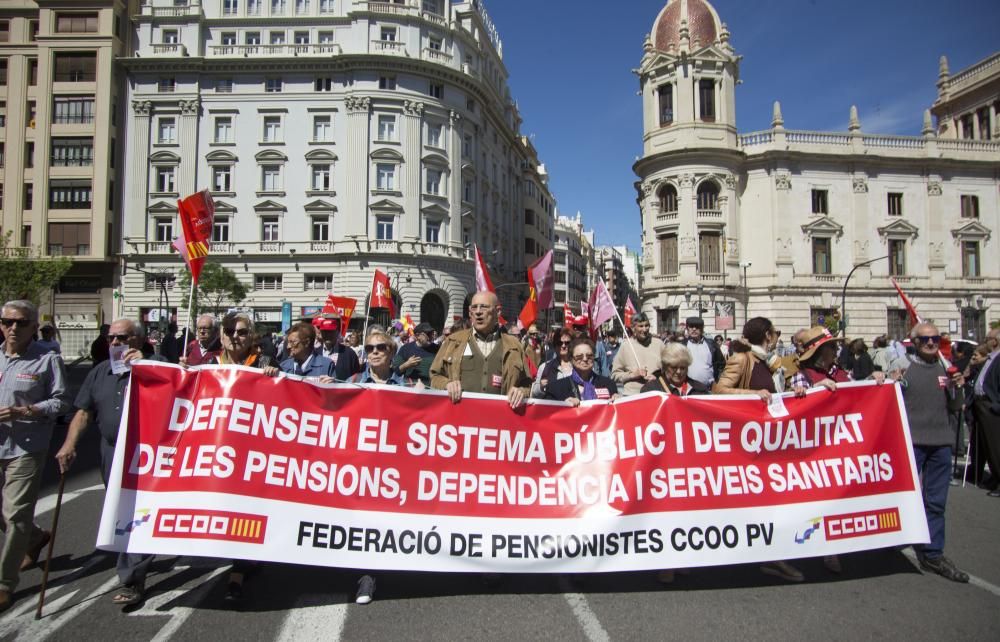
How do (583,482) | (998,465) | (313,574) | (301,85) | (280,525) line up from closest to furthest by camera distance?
(280,525) < (583,482) < (313,574) < (998,465) < (301,85)

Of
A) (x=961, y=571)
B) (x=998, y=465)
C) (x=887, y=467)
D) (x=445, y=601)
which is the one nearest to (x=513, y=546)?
(x=445, y=601)

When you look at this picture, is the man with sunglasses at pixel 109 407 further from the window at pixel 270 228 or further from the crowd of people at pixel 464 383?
the window at pixel 270 228

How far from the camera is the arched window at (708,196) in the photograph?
40.4 metres

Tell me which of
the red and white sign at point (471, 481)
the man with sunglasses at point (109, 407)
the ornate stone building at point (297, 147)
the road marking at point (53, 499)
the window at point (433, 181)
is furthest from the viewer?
the window at point (433, 181)

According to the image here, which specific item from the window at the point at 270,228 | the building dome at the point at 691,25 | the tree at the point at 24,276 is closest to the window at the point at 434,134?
the window at the point at 270,228

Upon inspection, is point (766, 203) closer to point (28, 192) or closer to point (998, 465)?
point (998, 465)

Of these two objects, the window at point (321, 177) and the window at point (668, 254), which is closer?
the window at point (321, 177)

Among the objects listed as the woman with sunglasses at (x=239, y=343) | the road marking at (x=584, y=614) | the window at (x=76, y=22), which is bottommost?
the road marking at (x=584, y=614)

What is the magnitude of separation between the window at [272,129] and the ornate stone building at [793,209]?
25795 millimetres

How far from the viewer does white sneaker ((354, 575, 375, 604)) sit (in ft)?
13.6

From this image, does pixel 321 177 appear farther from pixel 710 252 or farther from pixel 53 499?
pixel 53 499

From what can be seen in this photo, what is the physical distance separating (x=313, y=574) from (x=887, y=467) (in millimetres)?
4817

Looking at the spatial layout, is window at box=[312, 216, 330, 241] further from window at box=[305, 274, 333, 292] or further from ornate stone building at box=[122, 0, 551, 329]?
window at box=[305, 274, 333, 292]

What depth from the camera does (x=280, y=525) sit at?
4.06 metres
